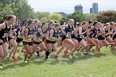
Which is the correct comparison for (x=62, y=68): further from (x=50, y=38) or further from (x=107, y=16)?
(x=107, y=16)

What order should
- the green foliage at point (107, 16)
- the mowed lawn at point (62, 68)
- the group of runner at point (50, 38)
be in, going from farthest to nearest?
the green foliage at point (107, 16) < the group of runner at point (50, 38) < the mowed lawn at point (62, 68)

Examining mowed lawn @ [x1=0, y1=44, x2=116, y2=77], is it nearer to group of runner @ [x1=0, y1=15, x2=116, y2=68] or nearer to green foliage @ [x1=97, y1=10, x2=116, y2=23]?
group of runner @ [x1=0, y1=15, x2=116, y2=68]

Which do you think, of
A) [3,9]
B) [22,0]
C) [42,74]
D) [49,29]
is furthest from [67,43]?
[22,0]

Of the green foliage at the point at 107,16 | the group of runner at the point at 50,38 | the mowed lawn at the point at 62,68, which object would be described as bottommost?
the green foliage at the point at 107,16

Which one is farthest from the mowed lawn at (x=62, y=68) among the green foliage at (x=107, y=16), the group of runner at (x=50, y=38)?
the green foliage at (x=107, y=16)

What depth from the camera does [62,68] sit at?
9805 mm

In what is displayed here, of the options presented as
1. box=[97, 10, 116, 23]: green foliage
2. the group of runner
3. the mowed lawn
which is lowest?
box=[97, 10, 116, 23]: green foliage

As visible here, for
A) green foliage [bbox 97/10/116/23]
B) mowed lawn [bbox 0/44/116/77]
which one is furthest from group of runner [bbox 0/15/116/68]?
green foliage [bbox 97/10/116/23]

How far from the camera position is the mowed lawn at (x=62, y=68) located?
8773mm

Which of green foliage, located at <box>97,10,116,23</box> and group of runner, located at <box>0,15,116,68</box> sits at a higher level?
group of runner, located at <box>0,15,116,68</box>

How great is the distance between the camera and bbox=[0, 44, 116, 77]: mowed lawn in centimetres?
877

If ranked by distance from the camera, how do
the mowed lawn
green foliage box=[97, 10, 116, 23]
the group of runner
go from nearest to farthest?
1. the mowed lawn
2. the group of runner
3. green foliage box=[97, 10, 116, 23]

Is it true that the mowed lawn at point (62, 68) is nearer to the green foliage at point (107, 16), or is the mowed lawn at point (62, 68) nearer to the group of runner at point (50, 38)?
the group of runner at point (50, 38)

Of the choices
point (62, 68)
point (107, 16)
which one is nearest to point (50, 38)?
point (62, 68)
